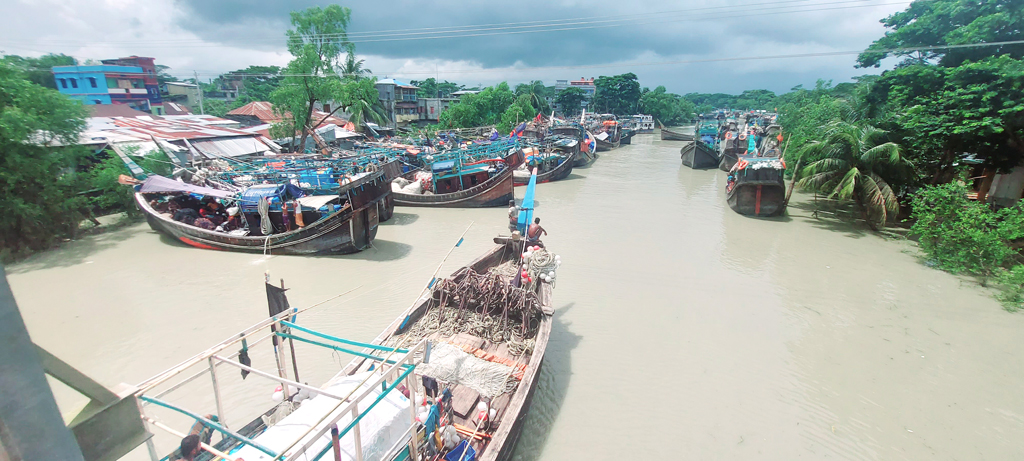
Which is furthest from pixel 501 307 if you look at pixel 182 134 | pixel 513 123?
pixel 513 123

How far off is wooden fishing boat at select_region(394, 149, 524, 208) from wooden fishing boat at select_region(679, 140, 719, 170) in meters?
17.1

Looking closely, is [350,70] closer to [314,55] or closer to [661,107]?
[314,55]

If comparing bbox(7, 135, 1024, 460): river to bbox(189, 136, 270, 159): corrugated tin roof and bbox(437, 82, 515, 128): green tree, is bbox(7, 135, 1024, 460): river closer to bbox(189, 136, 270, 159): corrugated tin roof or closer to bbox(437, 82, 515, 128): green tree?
bbox(189, 136, 270, 159): corrugated tin roof

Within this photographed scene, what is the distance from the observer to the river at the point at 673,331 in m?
6.02

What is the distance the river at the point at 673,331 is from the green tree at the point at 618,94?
234 ft

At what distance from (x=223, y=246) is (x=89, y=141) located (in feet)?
29.7

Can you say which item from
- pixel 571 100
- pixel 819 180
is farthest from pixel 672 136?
pixel 819 180

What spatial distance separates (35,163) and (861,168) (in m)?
23.5

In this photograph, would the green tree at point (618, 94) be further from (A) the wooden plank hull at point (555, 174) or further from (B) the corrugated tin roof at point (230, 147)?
(B) the corrugated tin roof at point (230, 147)

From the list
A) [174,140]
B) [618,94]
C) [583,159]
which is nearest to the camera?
[174,140]

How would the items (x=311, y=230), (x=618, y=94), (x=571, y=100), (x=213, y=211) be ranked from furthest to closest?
(x=618, y=94) < (x=571, y=100) < (x=213, y=211) < (x=311, y=230)

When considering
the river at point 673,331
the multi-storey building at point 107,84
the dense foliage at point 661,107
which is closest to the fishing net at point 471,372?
the river at point 673,331

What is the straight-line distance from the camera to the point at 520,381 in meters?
5.75

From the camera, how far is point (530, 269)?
25.7 ft
